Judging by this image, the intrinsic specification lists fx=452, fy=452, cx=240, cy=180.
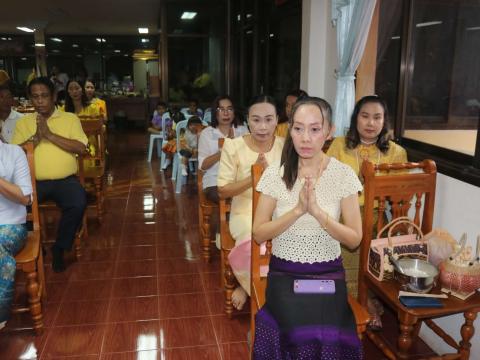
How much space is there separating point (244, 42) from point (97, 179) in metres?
4.04

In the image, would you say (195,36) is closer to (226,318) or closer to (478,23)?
(478,23)

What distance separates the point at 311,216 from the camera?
1.59m

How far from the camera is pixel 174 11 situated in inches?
346

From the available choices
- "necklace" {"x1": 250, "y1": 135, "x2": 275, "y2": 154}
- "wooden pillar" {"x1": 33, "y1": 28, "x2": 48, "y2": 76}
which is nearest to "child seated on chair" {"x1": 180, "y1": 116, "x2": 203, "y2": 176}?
"necklace" {"x1": 250, "y1": 135, "x2": 275, "y2": 154}

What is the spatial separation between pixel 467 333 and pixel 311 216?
83cm

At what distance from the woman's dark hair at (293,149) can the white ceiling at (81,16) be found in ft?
24.7

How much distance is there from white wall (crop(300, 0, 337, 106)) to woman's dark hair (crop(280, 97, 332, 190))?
2.04 meters

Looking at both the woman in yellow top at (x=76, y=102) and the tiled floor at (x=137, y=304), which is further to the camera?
the woman in yellow top at (x=76, y=102)

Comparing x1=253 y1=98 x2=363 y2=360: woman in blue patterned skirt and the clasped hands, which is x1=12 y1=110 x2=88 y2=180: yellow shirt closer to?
x1=253 y1=98 x2=363 y2=360: woman in blue patterned skirt

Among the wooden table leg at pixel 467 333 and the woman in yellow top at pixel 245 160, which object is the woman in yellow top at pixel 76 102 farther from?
the wooden table leg at pixel 467 333

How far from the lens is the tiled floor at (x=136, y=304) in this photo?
2.17m

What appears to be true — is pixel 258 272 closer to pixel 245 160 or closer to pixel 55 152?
pixel 245 160

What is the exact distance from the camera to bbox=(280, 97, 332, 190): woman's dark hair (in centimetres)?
158

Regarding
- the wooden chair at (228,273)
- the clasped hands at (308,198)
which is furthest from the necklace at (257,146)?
the clasped hands at (308,198)
